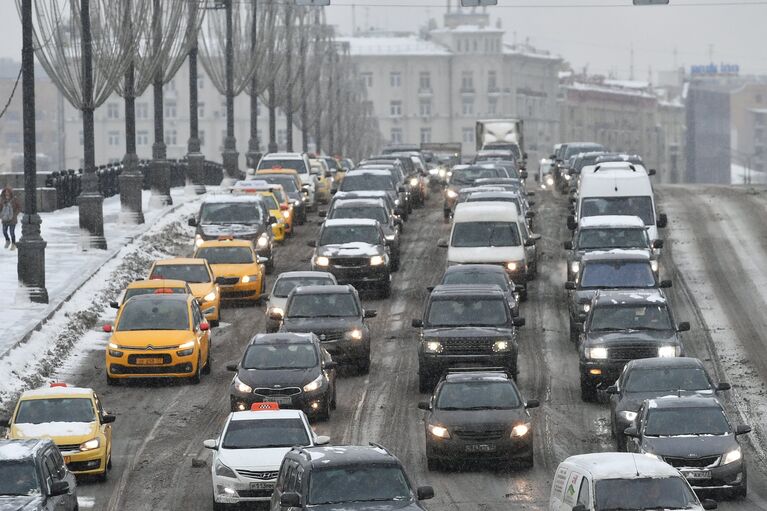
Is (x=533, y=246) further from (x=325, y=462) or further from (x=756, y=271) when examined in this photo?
(x=325, y=462)

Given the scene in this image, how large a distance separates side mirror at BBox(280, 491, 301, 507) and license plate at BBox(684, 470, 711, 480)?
262 inches

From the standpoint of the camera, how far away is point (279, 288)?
35219mm

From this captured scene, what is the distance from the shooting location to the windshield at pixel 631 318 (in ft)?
95.8

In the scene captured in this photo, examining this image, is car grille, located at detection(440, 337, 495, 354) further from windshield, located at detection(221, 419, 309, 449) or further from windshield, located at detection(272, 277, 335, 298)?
windshield, located at detection(221, 419, 309, 449)

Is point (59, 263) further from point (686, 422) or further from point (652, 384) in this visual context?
point (686, 422)

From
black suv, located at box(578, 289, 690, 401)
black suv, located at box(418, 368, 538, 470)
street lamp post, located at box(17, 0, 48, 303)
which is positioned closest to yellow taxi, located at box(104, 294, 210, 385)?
street lamp post, located at box(17, 0, 48, 303)

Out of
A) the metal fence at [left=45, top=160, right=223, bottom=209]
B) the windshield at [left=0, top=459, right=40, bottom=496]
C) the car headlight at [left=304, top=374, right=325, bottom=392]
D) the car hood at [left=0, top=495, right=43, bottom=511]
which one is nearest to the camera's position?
the car hood at [left=0, top=495, right=43, bottom=511]

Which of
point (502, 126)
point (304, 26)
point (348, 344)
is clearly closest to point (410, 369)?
point (348, 344)

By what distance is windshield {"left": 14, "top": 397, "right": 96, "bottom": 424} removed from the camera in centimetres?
2338

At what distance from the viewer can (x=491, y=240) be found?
128 feet

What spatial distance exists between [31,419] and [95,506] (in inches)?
82.1

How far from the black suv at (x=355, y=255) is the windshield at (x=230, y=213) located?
13.8 feet

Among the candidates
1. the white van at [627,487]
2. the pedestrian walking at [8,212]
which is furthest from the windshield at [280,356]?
the pedestrian walking at [8,212]

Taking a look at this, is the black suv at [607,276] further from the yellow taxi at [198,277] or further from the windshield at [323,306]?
the yellow taxi at [198,277]
